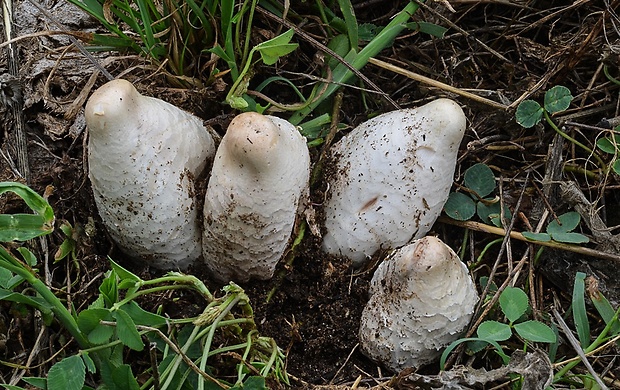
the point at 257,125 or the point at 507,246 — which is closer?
the point at 257,125

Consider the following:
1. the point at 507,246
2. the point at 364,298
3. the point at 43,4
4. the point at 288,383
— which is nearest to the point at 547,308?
the point at 507,246

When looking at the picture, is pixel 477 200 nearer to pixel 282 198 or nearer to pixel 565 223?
pixel 565 223

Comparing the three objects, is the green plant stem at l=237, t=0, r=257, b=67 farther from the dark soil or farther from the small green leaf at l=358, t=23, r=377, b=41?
the small green leaf at l=358, t=23, r=377, b=41

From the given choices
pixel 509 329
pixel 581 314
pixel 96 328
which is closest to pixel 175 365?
pixel 96 328

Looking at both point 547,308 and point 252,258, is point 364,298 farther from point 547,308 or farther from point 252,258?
point 547,308

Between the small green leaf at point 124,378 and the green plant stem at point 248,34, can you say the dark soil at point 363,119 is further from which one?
the small green leaf at point 124,378

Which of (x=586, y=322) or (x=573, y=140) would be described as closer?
(x=586, y=322)
